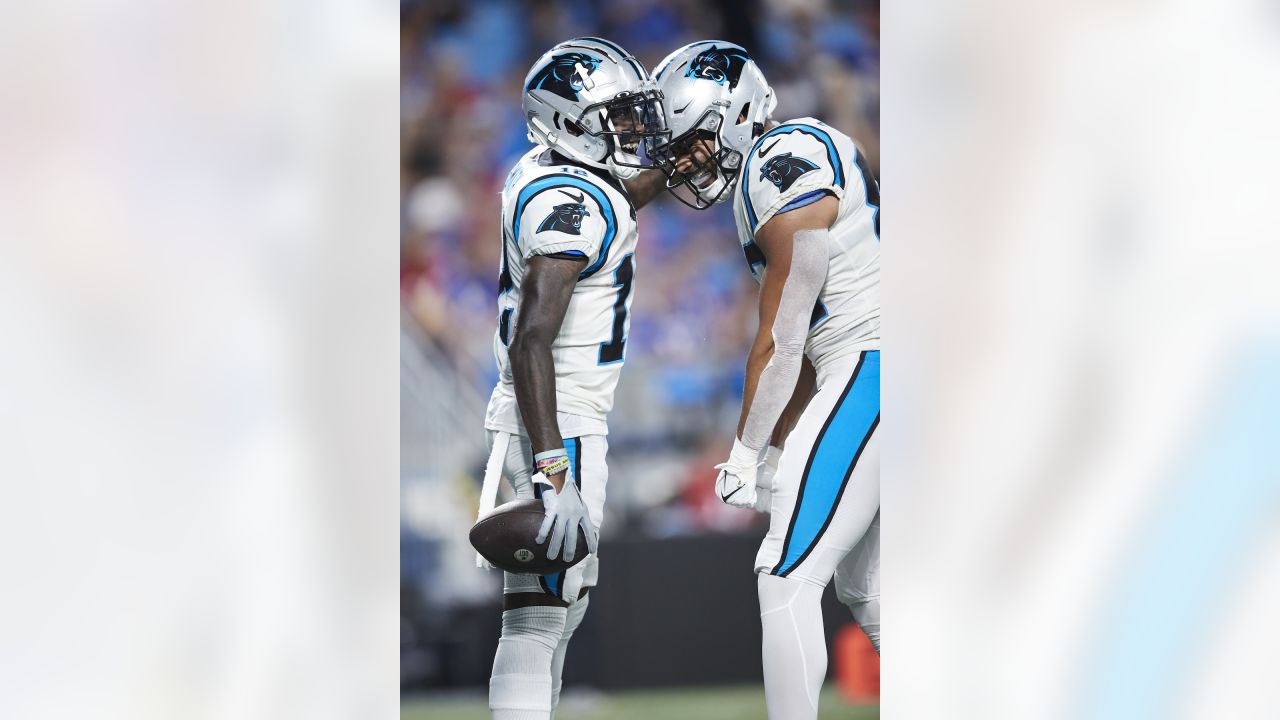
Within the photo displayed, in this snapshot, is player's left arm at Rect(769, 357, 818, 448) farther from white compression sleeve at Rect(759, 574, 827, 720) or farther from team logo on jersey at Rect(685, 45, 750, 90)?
team logo on jersey at Rect(685, 45, 750, 90)

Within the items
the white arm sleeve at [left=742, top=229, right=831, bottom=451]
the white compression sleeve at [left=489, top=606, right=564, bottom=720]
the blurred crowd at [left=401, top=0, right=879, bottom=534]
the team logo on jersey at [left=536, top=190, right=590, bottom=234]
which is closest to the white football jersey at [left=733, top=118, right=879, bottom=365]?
the white arm sleeve at [left=742, top=229, right=831, bottom=451]

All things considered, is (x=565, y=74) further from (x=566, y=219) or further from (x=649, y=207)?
(x=649, y=207)

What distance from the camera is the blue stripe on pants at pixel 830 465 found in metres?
3.15

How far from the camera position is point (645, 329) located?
270 inches

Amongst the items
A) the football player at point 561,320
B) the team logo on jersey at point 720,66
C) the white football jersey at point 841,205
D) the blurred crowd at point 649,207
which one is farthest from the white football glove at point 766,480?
the blurred crowd at point 649,207

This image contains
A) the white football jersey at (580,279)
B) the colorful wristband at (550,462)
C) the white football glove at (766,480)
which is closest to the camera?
the colorful wristband at (550,462)

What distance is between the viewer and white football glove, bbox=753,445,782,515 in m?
3.60

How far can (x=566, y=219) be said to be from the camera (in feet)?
10.8

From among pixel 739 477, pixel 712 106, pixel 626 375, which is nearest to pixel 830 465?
pixel 739 477

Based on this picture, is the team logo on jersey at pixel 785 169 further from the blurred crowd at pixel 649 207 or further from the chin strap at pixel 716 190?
the blurred crowd at pixel 649 207

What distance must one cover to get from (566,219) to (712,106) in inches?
24.5

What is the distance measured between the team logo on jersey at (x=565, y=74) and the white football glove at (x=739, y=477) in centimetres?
105
